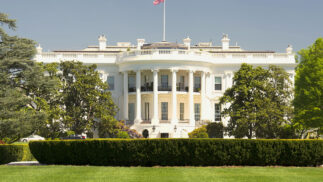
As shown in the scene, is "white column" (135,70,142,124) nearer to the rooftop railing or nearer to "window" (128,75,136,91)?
"window" (128,75,136,91)

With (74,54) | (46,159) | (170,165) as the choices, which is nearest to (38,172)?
(46,159)

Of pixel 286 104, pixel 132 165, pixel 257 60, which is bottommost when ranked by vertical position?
pixel 132 165

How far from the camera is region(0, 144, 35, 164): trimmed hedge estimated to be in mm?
31875

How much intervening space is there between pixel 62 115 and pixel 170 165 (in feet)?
78.9

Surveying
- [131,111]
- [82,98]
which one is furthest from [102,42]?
[82,98]

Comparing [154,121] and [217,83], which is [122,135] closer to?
[154,121]

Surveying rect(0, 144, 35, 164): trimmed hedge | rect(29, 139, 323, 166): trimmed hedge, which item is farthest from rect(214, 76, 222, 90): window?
rect(29, 139, 323, 166): trimmed hedge

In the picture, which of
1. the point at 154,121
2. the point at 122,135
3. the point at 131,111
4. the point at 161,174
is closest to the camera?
the point at 161,174

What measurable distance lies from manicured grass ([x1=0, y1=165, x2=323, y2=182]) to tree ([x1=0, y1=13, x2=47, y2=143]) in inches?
176

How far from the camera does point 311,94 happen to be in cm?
4516

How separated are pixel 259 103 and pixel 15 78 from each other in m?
22.2

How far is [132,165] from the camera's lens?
28609 millimetres

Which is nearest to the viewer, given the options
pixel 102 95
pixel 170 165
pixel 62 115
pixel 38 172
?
pixel 38 172

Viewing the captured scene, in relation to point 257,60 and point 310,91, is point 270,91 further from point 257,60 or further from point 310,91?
point 257,60
